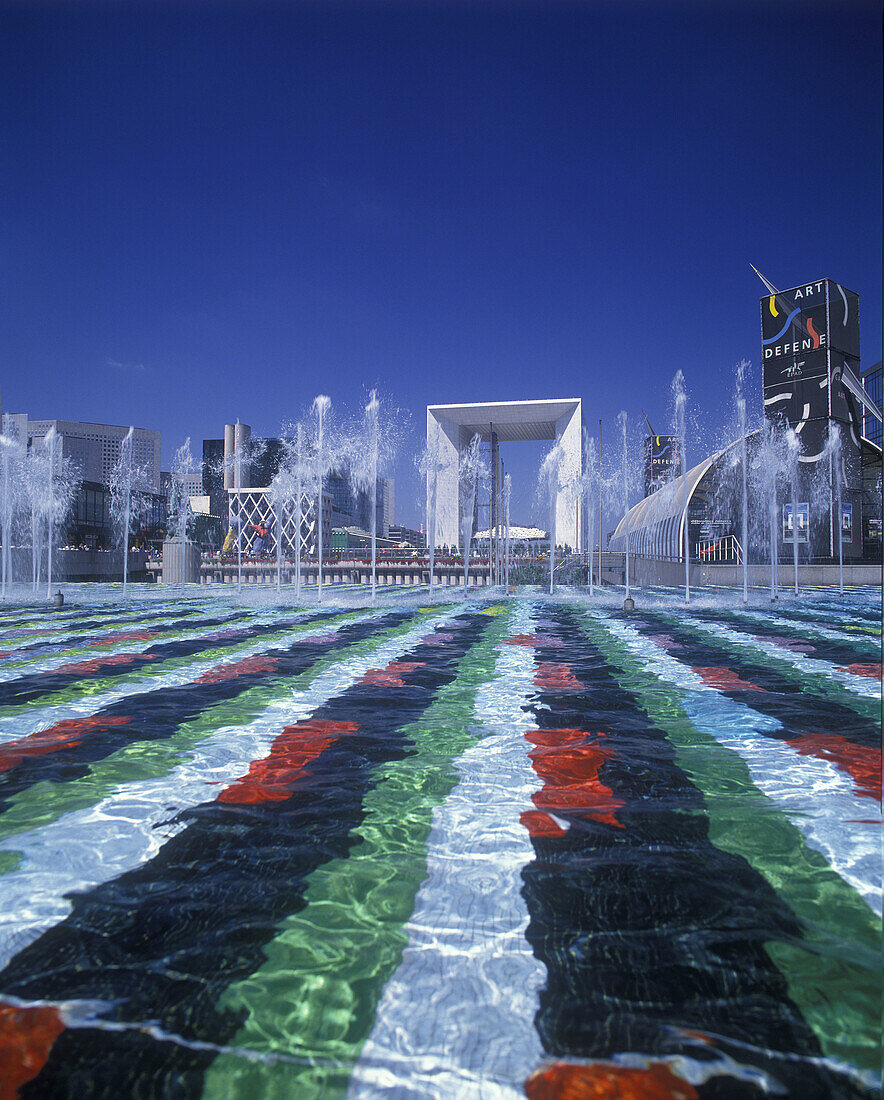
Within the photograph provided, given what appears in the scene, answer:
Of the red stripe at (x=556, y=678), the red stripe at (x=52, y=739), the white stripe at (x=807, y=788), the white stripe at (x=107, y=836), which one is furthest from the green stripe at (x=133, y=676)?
the white stripe at (x=807, y=788)

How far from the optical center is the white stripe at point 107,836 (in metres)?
2.50

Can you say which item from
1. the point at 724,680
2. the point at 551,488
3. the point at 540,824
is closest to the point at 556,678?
the point at 724,680

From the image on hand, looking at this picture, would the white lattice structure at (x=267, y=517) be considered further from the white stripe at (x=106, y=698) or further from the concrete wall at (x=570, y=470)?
the white stripe at (x=106, y=698)

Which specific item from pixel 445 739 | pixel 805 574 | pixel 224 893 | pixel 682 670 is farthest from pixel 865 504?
pixel 224 893

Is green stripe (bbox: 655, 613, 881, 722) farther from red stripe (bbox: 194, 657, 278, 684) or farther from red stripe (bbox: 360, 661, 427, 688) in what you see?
red stripe (bbox: 194, 657, 278, 684)

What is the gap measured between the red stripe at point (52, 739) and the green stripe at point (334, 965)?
7.80 feet

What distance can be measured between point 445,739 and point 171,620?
996 centimetres

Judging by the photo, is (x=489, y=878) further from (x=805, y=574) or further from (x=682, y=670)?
(x=805, y=574)

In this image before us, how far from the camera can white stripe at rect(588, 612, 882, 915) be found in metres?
2.89

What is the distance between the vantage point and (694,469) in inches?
1533

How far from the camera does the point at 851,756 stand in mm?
4309

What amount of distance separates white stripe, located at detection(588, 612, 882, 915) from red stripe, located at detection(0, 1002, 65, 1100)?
2.79 meters

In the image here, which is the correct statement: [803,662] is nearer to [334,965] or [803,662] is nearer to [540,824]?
[540,824]

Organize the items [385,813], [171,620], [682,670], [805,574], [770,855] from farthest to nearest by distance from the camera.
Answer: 1. [805,574]
2. [171,620]
3. [682,670]
4. [385,813]
5. [770,855]
